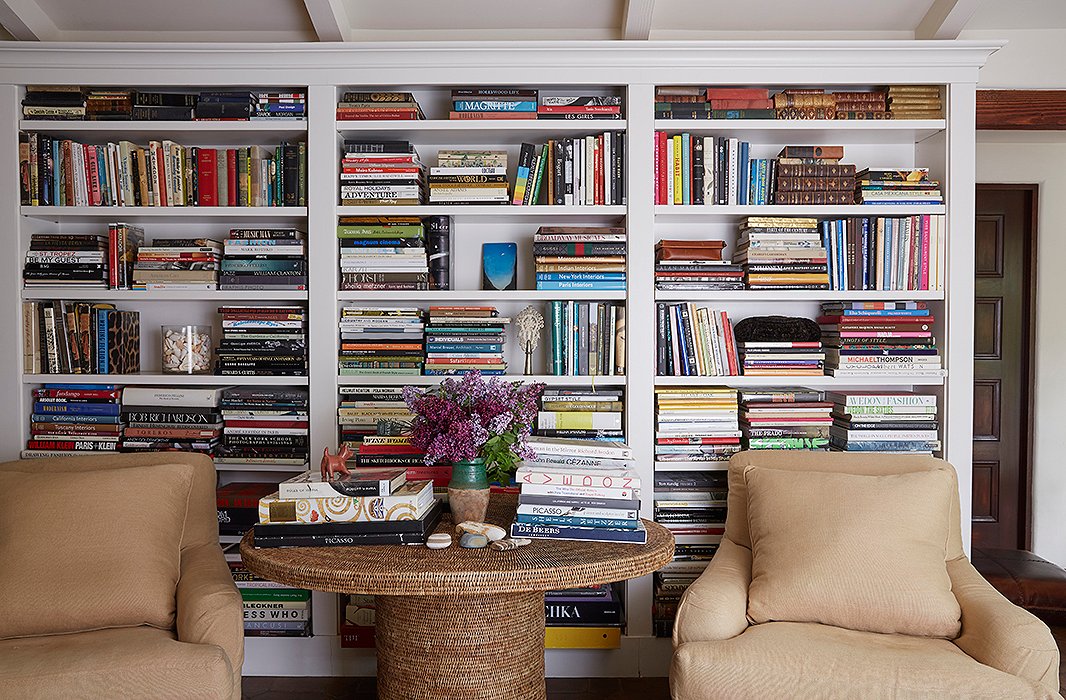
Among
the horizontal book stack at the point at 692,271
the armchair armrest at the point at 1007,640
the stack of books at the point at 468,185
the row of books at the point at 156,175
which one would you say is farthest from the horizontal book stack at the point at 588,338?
the armchair armrest at the point at 1007,640

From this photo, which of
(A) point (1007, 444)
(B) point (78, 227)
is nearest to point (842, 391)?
(A) point (1007, 444)

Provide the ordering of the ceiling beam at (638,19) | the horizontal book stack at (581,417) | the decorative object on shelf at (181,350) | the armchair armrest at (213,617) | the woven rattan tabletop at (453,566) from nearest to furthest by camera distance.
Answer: the woven rattan tabletop at (453,566)
the armchair armrest at (213,617)
the ceiling beam at (638,19)
the horizontal book stack at (581,417)
the decorative object on shelf at (181,350)

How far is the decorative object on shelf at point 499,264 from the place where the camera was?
9.53 ft

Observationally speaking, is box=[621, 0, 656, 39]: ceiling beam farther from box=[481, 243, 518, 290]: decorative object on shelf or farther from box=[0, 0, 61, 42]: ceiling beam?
box=[0, 0, 61, 42]: ceiling beam

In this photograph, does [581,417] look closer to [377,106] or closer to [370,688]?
[370,688]

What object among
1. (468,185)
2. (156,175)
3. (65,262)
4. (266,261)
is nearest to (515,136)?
(468,185)

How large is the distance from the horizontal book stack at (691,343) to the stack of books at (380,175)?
958mm

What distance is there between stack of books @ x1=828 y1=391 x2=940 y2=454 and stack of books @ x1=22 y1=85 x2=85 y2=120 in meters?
2.80

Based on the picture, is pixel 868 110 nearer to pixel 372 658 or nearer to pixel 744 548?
pixel 744 548

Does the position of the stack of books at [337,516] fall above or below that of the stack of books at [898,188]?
below

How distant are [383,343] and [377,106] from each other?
80cm

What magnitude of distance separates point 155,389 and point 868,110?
8.61 ft

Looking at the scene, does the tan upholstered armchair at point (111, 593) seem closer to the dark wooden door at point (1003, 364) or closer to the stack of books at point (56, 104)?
the stack of books at point (56, 104)

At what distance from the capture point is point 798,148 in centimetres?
281
